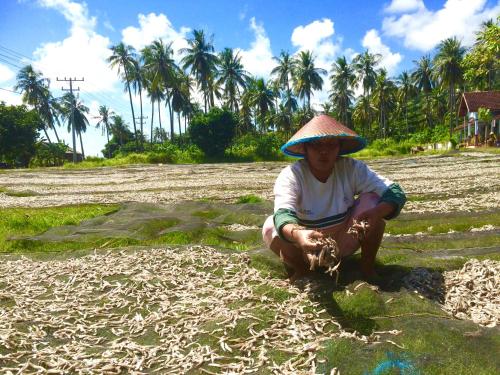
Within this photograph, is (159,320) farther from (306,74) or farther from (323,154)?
(306,74)

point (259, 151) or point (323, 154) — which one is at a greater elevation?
point (259, 151)

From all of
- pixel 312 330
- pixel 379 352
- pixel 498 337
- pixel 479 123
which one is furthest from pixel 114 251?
pixel 479 123

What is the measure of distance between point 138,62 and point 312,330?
164 feet

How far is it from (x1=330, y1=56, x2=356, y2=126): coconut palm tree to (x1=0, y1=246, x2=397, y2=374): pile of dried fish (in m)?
54.1

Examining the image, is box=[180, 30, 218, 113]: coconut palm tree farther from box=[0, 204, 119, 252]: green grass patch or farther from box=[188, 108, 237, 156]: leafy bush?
box=[0, 204, 119, 252]: green grass patch

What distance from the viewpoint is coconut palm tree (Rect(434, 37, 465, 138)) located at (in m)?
47.8

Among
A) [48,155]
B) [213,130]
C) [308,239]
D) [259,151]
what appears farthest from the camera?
[48,155]

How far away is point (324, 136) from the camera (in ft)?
10.9

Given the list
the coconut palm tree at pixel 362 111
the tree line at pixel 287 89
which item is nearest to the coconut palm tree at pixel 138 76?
the tree line at pixel 287 89

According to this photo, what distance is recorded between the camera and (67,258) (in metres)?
4.81

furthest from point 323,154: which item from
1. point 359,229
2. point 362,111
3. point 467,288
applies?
point 362,111

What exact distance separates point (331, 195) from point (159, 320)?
1.65m

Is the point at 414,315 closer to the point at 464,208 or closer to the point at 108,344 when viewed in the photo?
the point at 108,344

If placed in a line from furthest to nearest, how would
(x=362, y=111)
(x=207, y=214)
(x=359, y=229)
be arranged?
(x=362, y=111) < (x=207, y=214) < (x=359, y=229)
